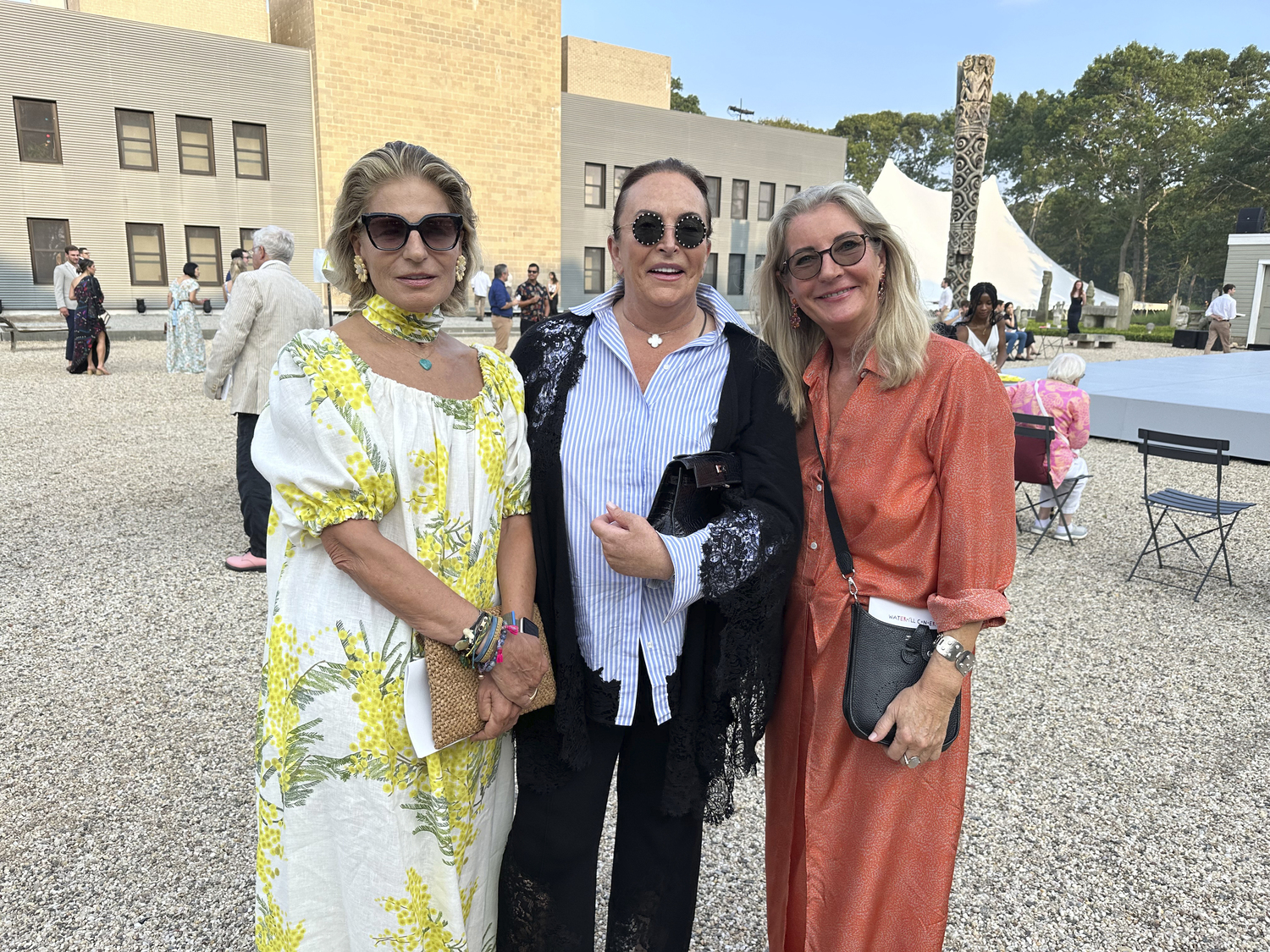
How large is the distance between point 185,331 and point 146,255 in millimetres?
12774

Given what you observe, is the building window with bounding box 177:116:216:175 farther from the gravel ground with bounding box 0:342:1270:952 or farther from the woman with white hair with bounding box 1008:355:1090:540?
the woman with white hair with bounding box 1008:355:1090:540

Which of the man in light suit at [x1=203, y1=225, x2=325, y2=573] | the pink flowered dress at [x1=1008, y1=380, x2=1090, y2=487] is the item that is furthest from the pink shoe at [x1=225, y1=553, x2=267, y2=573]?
the pink flowered dress at [x1=1008, y1=380, x2=1090, y2=487]

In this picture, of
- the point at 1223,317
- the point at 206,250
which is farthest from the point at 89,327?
the point at 1223,317

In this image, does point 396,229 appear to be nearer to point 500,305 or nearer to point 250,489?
point 250,489

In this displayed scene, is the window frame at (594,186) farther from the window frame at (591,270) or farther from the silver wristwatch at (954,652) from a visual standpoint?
the silver wristwatch at (954,652)

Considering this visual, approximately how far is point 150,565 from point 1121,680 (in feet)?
20.6

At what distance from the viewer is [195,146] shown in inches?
970

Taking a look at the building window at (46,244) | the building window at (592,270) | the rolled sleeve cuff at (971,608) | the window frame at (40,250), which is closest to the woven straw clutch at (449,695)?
the rolled sleeve cuff at (971,608)

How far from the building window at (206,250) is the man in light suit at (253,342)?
23.0 meters

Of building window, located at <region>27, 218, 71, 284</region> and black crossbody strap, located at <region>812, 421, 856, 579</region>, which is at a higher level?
building window, located at <region>27, 218, 71, 284</region>

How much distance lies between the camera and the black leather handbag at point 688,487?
71.4 inches

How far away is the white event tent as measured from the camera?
3397 centimetres

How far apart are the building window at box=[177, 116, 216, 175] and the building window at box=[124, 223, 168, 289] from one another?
7.00 feet

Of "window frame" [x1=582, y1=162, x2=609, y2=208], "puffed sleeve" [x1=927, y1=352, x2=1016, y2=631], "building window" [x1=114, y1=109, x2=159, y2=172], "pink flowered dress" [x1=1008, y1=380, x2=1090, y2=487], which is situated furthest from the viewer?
"window frame" [x1=582, y1=162, x2=609, y2=208]
